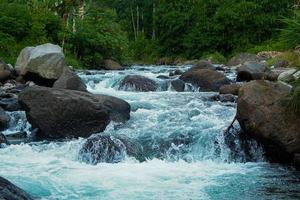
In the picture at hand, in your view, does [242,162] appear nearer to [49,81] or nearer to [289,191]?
[289,191]

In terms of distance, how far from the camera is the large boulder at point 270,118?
999cm

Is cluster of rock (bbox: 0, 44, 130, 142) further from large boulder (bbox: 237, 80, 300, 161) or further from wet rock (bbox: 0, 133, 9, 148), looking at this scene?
large boulder (bbox: 237, 80, 300, 161)

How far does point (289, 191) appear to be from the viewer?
327 inches

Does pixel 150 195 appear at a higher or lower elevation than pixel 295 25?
lower

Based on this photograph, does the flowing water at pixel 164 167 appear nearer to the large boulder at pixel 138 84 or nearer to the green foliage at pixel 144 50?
the large boulder at pixel 138 84

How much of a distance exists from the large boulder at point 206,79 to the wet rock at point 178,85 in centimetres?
37

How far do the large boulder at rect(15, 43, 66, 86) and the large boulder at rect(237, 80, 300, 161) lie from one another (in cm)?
853

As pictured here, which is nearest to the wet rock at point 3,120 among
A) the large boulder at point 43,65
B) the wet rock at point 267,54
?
the large boulder at point 43,65

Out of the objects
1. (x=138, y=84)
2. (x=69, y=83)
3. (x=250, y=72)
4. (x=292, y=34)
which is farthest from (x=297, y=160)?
(x=250, y=72)

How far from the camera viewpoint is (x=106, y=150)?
1023 cm

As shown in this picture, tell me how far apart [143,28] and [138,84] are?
38.2 m

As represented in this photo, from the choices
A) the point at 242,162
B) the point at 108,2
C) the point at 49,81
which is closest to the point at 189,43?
the point at 108,2

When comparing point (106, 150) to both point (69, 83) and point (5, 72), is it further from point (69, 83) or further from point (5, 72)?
point (5, 72)

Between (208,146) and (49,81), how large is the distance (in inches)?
328
